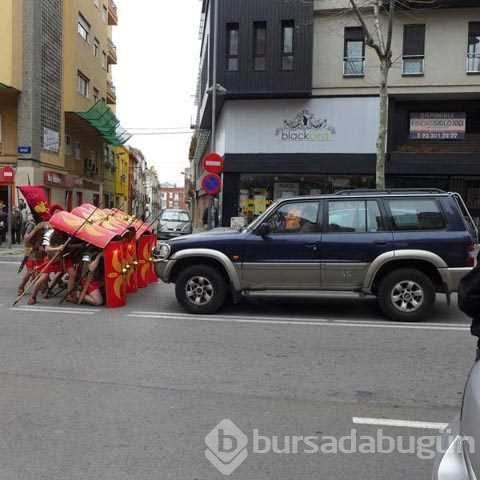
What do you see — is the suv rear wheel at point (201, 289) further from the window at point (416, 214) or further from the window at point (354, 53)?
the window at point (354, 53)

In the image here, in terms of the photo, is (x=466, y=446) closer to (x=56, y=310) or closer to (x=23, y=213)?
(x=56, y=310)

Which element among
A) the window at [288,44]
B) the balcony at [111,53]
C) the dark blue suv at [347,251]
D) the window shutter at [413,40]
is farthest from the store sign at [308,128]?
the balcony at [111,53]

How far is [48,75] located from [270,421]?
24.6 m

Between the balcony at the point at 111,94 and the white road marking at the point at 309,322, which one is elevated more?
the balcony at the point at 111,94

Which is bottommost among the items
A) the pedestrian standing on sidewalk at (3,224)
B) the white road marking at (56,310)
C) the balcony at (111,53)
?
the white road marking at (56,310)

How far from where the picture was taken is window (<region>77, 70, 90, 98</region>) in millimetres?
30109

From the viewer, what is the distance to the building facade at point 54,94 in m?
23.5

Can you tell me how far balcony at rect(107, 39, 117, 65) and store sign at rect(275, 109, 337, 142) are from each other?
22.4 meters

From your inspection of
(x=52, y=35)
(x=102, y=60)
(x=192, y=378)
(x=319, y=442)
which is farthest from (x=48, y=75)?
(x=319, y=442)

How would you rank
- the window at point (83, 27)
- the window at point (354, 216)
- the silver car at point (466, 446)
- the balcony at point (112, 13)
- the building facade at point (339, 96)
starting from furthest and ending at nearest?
1. the balcony at point (112, 13)
2. the window at point (83, 27)
3. the building facade at point (339, 96)
4. the window at point (354, 216)
5. the silver car at point (466, 446)

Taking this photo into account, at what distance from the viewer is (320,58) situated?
23.5m

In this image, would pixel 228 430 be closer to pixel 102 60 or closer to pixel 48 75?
pixel 48 75

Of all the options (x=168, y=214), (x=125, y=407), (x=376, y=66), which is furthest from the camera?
(x=168, y=214)

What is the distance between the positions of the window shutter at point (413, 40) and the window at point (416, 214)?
17002 mm
